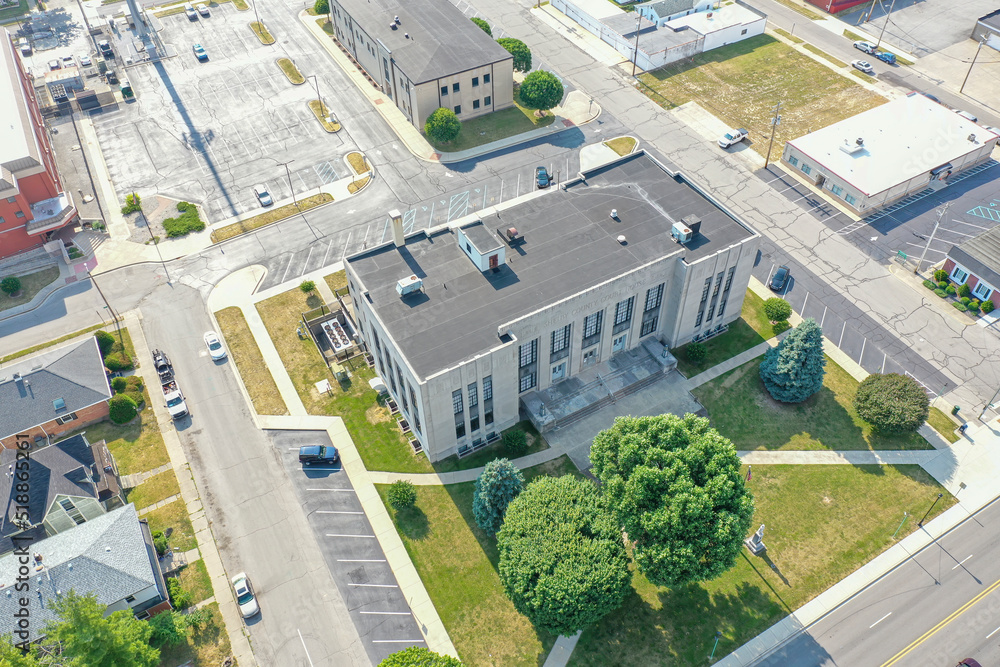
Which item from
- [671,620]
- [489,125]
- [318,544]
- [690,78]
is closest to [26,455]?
[318,544]

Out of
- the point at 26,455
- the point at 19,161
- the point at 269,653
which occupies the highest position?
the point at 19,161

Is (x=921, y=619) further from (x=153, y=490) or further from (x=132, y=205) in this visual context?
(x=132, y=205)

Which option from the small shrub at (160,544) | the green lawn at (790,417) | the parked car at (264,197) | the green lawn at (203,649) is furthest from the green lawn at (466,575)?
the parked car at (264,197)

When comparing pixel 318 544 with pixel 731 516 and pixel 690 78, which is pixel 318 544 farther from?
pixel 690 78

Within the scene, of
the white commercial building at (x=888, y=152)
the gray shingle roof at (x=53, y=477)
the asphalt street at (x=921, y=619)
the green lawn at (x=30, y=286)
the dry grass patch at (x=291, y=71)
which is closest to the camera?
the asphalt street at (x=921, y=619)

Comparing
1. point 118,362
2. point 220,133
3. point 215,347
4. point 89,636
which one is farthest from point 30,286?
point 89,636

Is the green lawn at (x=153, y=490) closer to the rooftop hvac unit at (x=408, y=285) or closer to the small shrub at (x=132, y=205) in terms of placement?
the rooftop hvac unit at (x=408, y=285)
